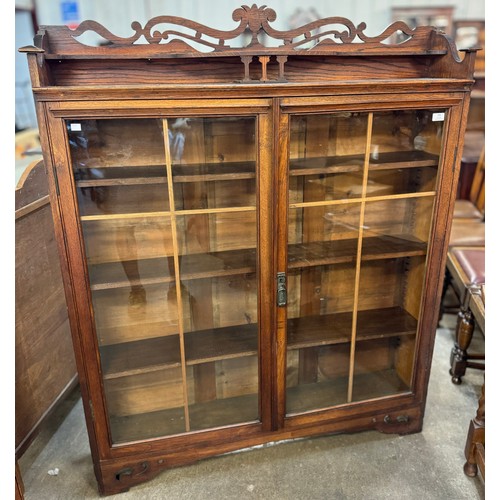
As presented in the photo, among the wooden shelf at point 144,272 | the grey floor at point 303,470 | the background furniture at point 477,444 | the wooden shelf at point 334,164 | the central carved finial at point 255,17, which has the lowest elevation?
the grey floor at point 303,470

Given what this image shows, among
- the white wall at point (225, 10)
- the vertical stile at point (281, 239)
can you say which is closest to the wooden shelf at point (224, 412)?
the vertical stile at point (281, 239)

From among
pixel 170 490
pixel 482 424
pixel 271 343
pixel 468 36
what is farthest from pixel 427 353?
pixel 468 36

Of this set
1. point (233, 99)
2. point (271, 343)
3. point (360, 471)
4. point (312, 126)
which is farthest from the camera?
point (360, 471)

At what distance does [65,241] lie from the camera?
52.2 inches

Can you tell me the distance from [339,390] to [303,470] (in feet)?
1.12

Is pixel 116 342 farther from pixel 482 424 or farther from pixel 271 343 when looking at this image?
pixel 482 424

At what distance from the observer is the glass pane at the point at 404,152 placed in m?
1.51

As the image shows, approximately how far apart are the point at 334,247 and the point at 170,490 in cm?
111

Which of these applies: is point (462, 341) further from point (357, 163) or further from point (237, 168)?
point (237, 168)

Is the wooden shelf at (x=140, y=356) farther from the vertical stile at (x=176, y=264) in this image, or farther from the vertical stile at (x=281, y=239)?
the vertical stile at (x=281, y=239)

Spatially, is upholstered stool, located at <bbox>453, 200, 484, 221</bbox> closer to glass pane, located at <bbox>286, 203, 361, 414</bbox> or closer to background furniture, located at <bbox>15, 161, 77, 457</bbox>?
glass pane, located at <bbox>286, 203, 361, 414</bbox>

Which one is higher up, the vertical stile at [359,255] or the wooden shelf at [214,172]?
the wooden shelf at [214,172]

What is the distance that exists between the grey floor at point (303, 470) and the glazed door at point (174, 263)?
0.71 ft

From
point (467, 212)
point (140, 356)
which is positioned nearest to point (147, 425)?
point (140, 356)
